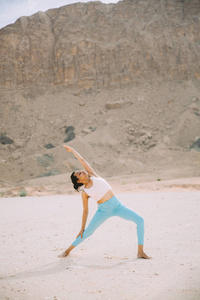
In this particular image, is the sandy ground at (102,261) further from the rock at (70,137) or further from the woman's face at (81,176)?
Answer: the rock at (70,137)

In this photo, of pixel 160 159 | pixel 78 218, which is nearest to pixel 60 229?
pixel 78 218

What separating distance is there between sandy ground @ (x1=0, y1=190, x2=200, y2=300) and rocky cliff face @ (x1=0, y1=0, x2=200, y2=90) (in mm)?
29377

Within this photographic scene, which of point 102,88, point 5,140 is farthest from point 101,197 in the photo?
point 102,88

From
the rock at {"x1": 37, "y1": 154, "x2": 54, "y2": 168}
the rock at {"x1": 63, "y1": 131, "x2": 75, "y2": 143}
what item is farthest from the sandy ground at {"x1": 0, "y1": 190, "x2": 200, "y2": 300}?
the rock at {"x1": 63, "y1": 131, "x2": 75, "y2": 143}

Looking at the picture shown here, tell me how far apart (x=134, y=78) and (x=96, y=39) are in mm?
6865

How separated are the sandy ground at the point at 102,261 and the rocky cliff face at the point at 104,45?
1157 inches

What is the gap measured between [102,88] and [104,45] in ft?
17.8

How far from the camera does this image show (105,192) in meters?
4.09

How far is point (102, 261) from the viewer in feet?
13.5

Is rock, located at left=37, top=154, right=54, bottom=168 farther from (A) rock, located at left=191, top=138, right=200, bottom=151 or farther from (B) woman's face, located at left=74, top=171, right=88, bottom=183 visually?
(B) woman's face, located at left=74, top=171, right=88, bottom=183

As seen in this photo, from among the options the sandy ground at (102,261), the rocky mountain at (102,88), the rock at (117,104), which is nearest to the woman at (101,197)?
the sandy ground at (102,261)

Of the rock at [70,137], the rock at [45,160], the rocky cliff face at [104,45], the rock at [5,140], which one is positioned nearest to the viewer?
the rock at [45,160]

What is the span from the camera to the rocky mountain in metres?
26.2

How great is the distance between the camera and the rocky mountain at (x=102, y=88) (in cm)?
2625
